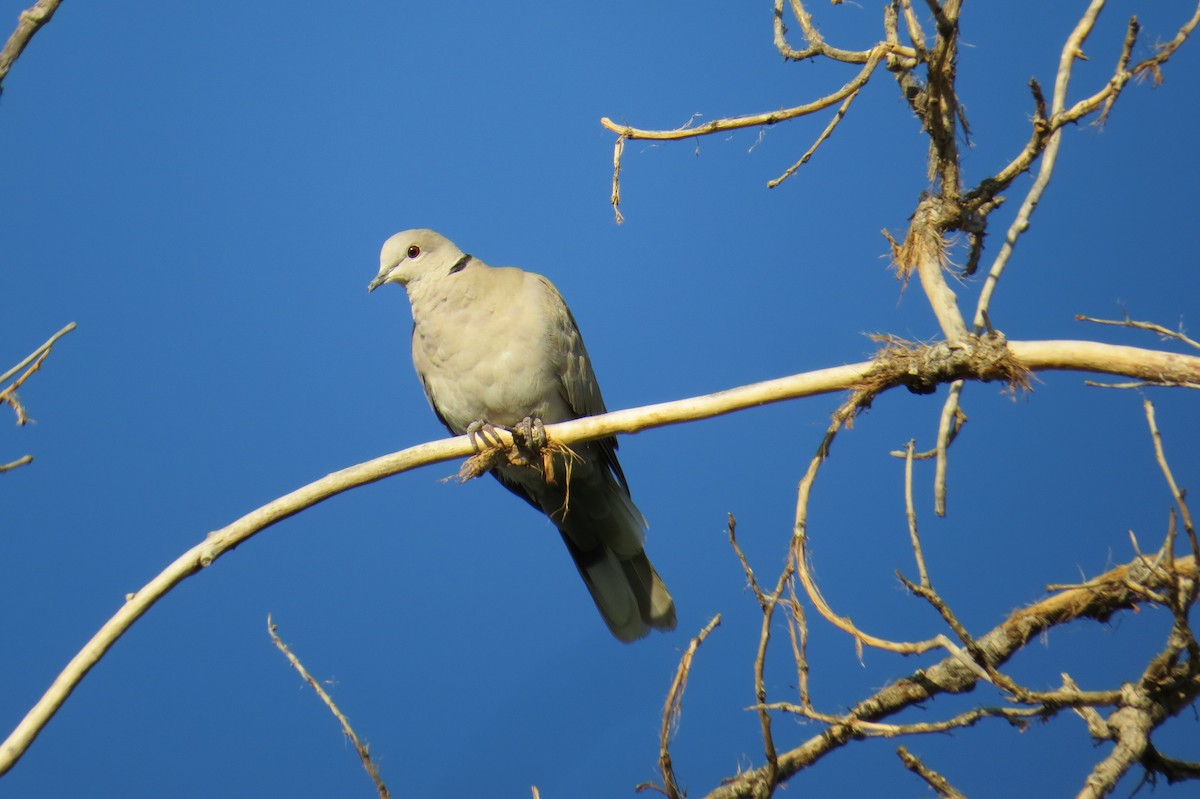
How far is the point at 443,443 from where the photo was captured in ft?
9.77

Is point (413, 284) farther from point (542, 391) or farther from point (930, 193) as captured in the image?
point (930, 193)

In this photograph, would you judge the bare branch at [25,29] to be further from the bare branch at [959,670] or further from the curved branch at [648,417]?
the bare branch at [959,670]

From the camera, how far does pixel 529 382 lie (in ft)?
14.3

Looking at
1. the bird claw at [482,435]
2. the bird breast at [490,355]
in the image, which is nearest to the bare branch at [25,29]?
the bird claw at [482,435]

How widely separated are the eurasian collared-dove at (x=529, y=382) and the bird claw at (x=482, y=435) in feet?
0.11

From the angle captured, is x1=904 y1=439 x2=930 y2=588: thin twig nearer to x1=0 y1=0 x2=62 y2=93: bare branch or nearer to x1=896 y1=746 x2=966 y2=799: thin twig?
x1=896 y1=746 x2=966 y2=799: thin twig

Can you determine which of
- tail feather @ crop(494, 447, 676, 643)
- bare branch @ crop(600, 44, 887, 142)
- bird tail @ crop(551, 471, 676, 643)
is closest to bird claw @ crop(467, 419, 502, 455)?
tail feather @ crop(494, 447, 676, 643)

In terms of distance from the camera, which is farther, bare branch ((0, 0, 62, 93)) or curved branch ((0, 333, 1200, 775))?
bare branch ((0, 0, 62, 93))

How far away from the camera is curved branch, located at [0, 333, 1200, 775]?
2.40 meters

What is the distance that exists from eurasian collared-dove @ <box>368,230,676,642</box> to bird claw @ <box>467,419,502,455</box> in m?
0.03

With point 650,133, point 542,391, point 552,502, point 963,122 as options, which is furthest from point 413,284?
point 963,122

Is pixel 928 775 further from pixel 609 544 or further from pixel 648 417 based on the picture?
pixel 609 544

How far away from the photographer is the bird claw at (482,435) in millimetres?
3186

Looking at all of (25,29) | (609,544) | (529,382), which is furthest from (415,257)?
(25,29)
